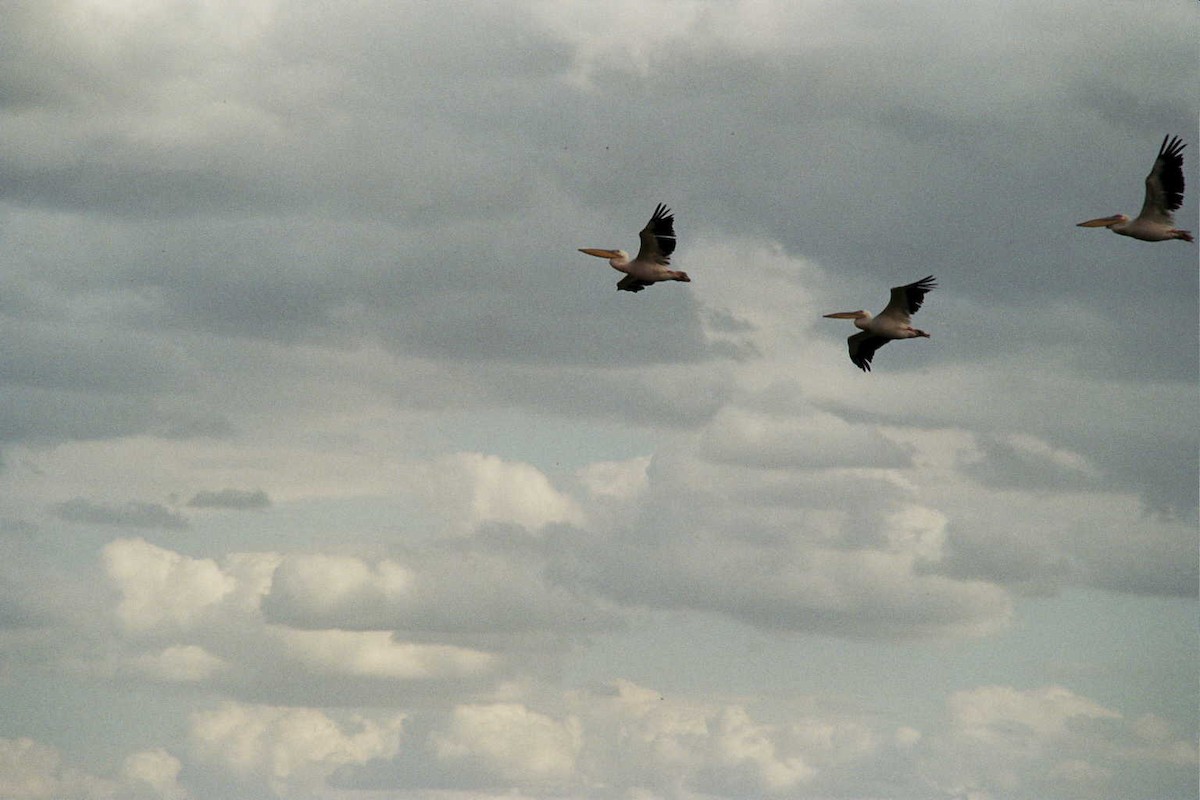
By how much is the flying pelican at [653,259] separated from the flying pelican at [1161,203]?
17.5 meters

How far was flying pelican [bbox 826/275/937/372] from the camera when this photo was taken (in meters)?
132

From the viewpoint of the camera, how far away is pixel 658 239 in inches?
5226

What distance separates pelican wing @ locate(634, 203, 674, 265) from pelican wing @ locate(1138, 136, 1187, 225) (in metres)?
18.2

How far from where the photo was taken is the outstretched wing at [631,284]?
134 m

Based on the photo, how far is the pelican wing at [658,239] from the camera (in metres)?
132

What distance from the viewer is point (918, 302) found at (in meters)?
132

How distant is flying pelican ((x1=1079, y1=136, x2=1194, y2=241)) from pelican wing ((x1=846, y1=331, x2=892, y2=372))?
35.5ft

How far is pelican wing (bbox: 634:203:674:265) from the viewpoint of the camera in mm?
132375

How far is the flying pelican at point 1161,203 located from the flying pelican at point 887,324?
8442 mm

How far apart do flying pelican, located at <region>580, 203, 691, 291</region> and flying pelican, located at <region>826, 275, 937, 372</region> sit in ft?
23.9

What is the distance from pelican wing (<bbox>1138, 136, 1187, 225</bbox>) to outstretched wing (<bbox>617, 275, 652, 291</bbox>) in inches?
770

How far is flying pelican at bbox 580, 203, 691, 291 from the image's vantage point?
132500 millimetres

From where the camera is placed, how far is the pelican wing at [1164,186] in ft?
426

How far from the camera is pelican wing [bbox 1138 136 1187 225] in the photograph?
5113 inches
